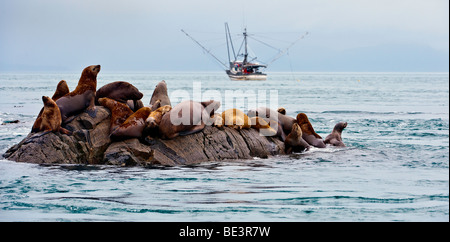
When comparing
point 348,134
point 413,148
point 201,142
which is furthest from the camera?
point 348,134

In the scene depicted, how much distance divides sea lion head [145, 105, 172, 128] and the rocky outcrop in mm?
323

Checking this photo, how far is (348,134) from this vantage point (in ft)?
64.0

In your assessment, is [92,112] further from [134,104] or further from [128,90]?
[134,104]

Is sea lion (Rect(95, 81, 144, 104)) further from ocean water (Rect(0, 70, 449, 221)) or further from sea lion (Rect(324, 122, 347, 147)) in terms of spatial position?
sea lion (Rect(324, 122, 347, 147))

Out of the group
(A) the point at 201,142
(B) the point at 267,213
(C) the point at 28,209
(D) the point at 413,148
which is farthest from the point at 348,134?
(C) the point at 28,209

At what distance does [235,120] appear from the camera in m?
13.4

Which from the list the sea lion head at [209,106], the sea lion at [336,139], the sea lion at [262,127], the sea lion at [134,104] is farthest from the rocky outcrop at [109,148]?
the sea lion at [336,139]

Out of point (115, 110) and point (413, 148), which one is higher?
point (115, 110)

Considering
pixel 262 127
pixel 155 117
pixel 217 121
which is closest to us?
pixel 155 117

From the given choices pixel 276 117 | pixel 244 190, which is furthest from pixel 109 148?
pixel 276 117

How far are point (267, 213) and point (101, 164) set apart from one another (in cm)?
483

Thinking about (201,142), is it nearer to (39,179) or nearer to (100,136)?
(100,136)

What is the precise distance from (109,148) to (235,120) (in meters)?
3.24

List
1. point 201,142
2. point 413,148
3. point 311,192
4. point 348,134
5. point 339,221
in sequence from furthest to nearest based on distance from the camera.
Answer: point 348,134
point 413,148
point 201,142
point 311,192
point 339,221
